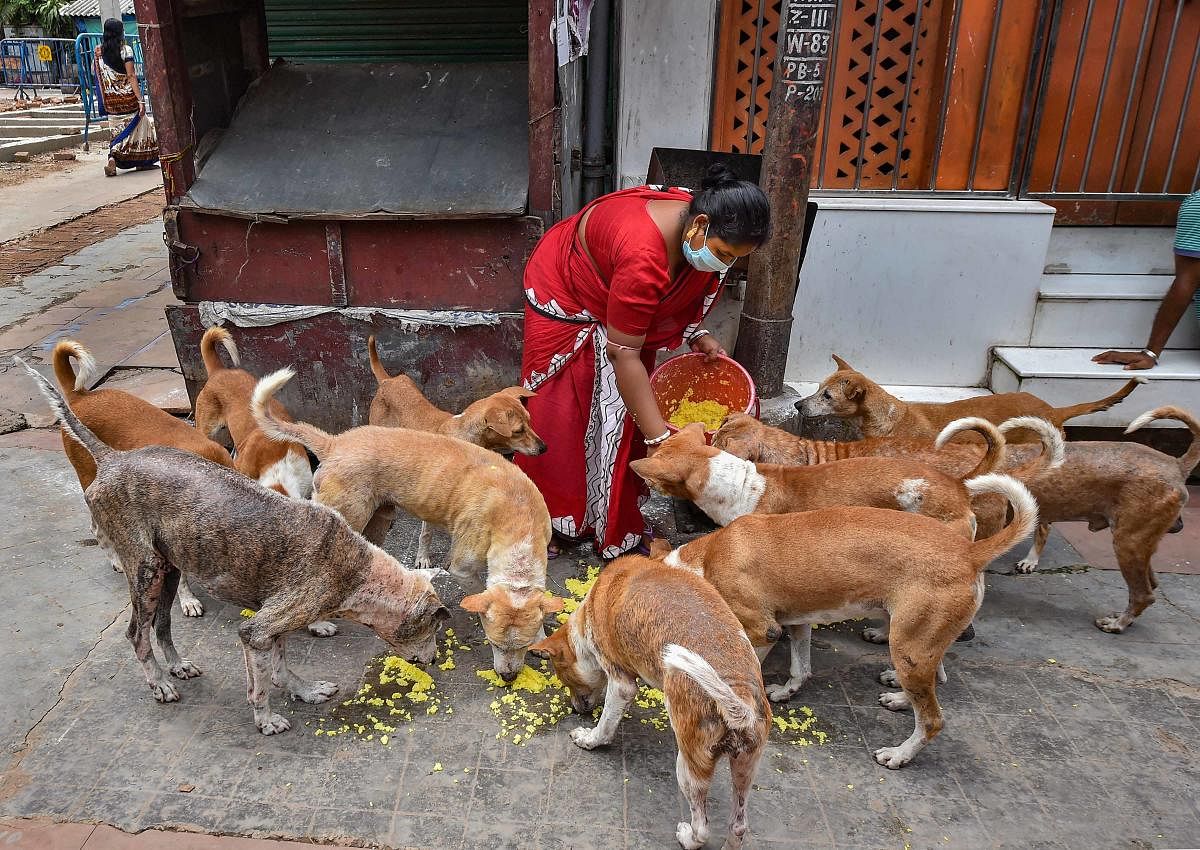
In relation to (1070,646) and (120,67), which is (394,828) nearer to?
(1070,646)

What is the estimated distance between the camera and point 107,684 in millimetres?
4242

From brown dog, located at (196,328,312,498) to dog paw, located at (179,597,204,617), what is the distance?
757 millimetres

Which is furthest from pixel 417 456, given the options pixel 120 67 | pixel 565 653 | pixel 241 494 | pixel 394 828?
pixel 120 67

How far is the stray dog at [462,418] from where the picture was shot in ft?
16.5

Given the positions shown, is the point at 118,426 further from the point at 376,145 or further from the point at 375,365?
the point at 376,145

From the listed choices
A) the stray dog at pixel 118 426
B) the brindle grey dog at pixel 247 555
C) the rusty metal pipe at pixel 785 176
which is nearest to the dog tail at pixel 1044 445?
the rusty metal pipe at pixel 785 176

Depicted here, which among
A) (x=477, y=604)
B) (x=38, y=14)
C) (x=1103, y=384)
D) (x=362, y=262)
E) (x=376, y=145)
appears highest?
(x=38, y=14)

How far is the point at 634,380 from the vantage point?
4520mm

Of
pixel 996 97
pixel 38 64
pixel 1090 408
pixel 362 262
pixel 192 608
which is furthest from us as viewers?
pixel 38 64

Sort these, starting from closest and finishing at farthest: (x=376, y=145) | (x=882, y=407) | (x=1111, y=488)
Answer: (x=1111, y=488), (x=882, y=407), (x=376, y=145)

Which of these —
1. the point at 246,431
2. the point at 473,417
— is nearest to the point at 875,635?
the point at 473,417

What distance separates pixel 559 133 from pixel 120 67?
Answer: 546 inches

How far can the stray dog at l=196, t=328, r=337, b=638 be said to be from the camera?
16.8 ft

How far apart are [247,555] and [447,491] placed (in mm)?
1101
